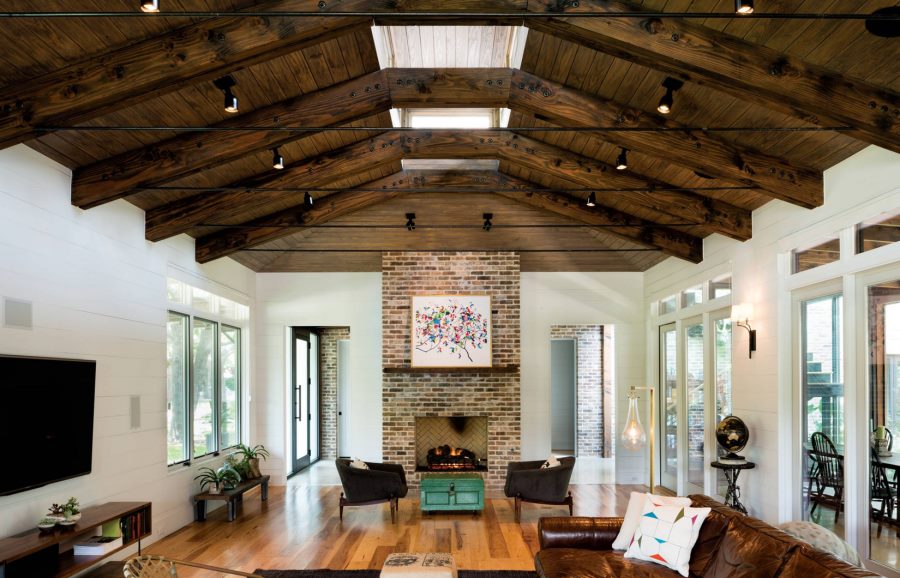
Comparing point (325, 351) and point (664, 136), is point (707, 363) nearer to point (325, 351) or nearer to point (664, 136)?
point (664, 136)

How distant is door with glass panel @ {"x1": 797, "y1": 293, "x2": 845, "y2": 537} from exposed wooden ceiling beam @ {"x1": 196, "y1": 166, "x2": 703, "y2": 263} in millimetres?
2705

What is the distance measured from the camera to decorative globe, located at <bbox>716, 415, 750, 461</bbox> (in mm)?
6949

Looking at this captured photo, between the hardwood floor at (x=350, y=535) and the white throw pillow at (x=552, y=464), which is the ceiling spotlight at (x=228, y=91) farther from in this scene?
the white throw pillow at (x=552, y=464)

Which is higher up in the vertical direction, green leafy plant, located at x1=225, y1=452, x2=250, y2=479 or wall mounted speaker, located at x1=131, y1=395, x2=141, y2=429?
wall mounted speaker, located at x1=131, y1=395, x2=141, y2=429

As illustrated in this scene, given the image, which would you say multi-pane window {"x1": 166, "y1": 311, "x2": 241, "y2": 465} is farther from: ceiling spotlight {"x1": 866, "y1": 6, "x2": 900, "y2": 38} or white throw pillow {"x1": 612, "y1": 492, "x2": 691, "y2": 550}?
ceiling spotlight {"x1": 866, "y1": 6, "x2": 900, "y2": 38}

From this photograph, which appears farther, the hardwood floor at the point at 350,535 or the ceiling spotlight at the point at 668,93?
the hardwood floor at the point at 350,535

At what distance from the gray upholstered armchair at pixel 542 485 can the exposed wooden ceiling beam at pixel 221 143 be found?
4.38m

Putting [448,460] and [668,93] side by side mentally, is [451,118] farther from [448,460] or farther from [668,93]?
[448,460]

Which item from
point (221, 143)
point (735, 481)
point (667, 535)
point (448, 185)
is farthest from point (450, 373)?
point (667, 535)

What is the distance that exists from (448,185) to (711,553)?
5814mm

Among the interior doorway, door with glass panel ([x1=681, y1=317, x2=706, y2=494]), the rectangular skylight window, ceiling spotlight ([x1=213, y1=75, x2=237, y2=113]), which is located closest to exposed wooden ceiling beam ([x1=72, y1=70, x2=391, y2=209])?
ceiling spotlight ([x1=213, y1=75, x2=237, y2=113])

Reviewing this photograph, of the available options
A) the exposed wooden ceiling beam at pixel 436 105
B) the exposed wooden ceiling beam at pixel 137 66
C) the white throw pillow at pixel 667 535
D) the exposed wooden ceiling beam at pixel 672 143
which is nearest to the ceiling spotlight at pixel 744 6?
the exposed wooden ceiling beam at pixel 137 66

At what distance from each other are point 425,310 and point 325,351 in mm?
4069

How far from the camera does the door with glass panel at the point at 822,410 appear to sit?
5695 mm
